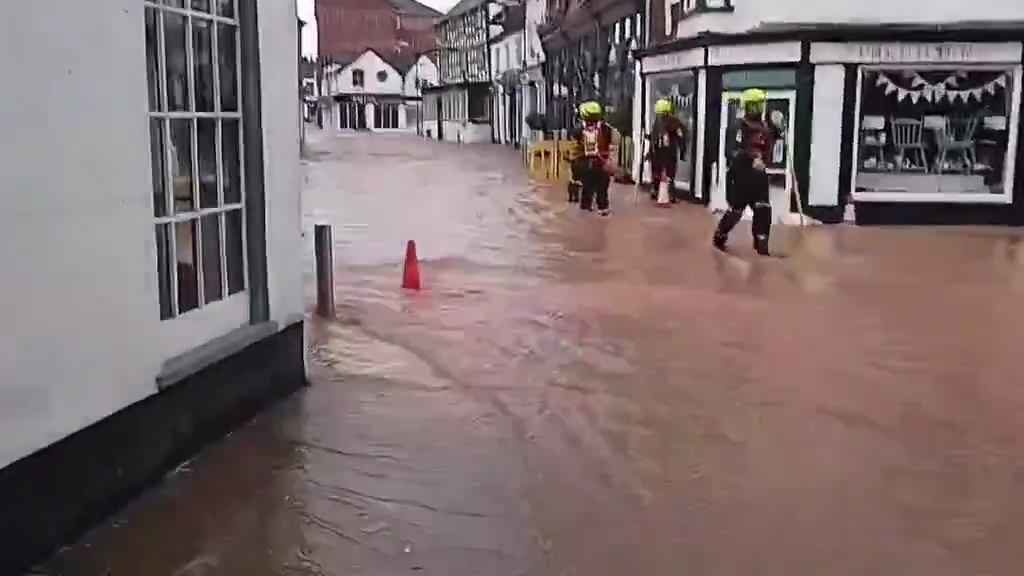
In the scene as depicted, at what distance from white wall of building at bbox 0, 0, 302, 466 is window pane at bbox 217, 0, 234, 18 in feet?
3.51

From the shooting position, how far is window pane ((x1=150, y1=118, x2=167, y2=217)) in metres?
5.53

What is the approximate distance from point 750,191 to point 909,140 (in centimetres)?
622

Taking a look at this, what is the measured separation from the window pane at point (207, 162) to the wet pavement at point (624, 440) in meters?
1.28

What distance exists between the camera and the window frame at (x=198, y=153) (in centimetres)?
561

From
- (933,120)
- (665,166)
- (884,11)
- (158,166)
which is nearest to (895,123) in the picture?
(933,120)

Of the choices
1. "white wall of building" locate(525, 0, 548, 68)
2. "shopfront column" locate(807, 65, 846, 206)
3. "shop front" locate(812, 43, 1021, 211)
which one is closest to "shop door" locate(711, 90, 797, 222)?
"shopfront column" locate(807, 65, 846, 206)

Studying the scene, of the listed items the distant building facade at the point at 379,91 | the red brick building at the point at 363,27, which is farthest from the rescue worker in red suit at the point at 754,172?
the red brick building at the point at 363,27

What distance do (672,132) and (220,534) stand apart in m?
16.4

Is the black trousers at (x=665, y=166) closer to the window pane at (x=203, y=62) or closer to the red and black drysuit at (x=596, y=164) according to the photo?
the red and black drysuit at (x=596, y=164)

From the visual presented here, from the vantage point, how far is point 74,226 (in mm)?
4703

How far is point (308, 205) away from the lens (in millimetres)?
20797

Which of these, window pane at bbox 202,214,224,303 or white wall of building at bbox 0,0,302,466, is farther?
window pane at bbox 202,214,224,303

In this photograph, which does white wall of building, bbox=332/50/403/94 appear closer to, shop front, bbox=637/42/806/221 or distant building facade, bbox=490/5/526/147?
distant building facade, bbox=490/5/526/147

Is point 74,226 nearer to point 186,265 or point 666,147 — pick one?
point 186,265
